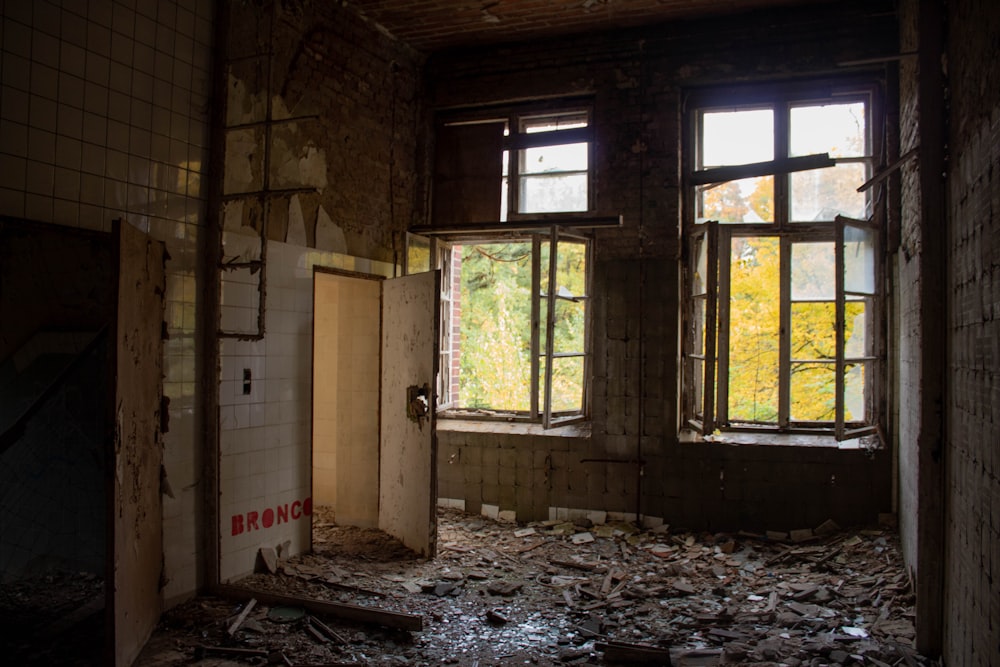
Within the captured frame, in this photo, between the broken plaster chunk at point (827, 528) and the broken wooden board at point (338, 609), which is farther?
the broken plaster chunk at point (827, 528)

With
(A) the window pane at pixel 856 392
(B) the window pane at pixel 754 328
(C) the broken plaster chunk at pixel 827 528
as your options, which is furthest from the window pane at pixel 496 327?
(C) the broken plaster chunk at pixel 827 528

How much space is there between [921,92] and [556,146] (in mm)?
3063

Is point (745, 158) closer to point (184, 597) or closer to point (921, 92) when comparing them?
point (921, 92)

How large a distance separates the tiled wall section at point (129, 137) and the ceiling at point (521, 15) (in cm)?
172

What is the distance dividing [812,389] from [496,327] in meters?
4.60

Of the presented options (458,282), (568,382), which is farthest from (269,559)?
(568,382)

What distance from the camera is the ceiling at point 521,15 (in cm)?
490

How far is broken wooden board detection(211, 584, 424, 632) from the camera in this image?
340cm

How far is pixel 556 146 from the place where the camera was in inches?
223

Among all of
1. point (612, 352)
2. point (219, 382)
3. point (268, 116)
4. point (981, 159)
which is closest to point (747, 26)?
point (612, 352)

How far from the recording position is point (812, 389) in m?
6.33

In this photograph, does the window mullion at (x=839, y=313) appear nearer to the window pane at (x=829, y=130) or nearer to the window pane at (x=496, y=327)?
the window pane at (x=829, y=130)

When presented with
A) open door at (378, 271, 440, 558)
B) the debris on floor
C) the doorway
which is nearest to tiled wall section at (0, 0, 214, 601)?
the debris on floor

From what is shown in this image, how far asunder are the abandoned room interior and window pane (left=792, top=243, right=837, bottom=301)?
0.03 meters
